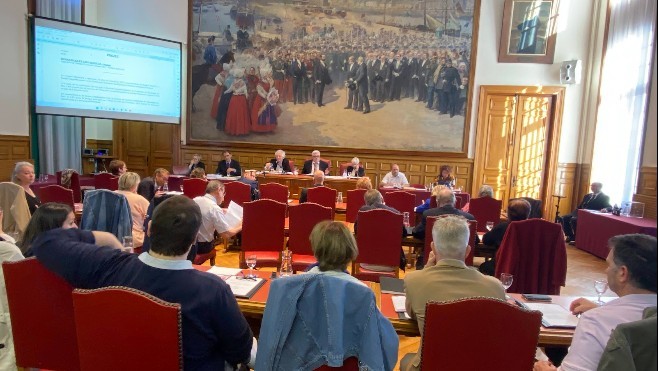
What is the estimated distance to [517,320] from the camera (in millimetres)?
1709

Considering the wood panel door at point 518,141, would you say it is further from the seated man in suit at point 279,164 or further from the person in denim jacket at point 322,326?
the person in denim jacket at point 322,326

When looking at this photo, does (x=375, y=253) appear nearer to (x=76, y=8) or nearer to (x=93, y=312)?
(x=93, y=312)

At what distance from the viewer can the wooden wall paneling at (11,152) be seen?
822cm

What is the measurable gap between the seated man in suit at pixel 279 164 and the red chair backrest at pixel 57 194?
4375mm

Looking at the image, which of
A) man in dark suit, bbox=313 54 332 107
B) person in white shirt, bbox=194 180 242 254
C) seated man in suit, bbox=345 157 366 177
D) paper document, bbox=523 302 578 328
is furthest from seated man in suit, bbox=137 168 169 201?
paper document, bbox=523 302 578 328

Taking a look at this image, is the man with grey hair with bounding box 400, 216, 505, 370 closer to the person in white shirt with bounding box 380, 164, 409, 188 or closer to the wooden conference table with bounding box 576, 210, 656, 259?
the wooden conference table with bounding box 576, 210, 656, 259

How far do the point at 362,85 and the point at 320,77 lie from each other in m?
1.06

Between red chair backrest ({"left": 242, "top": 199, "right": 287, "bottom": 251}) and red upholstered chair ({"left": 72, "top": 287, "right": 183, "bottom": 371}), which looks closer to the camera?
red upholstered chair ({"left": 72, "top": 287, "right": 183, "bottom": 371})

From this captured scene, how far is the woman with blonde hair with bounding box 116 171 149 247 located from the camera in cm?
433

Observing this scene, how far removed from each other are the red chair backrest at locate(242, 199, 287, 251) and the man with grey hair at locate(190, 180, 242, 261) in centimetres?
14

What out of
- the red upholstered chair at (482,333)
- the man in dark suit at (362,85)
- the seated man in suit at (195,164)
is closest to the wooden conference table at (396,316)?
the red upholstered chair at (482,333)

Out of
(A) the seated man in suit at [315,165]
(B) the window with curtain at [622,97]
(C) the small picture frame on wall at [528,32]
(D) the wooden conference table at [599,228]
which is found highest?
(C) the small picture frame on wall at [528,32]

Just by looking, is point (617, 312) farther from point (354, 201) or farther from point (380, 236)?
point (354, 201)

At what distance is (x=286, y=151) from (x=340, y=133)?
56.8 inches
